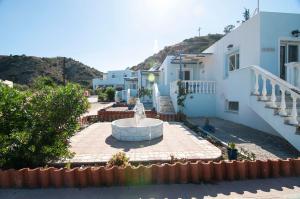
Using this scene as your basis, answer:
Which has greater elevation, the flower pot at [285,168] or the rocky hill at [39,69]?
the rocky hill at [39,69]

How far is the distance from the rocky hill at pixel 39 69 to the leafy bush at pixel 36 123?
207 feet

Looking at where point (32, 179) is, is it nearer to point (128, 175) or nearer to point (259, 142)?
point (128, 175)

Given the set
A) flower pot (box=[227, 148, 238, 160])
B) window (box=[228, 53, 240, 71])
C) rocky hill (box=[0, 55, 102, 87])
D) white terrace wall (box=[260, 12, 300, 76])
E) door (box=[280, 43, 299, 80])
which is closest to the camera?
flower pot (box=[227, 148, 238, 160])

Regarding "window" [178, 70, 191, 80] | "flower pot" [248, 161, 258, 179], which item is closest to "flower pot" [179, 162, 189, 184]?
"flower pot" [248, 161, 258, 179]

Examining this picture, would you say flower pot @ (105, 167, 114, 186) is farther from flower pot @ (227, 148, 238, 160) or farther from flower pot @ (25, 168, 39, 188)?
flower pot @ (227, 148, 238, 160)

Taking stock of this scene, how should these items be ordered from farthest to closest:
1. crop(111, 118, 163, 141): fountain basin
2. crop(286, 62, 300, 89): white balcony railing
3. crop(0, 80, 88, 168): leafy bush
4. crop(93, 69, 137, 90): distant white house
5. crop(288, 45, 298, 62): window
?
crop(93, 69, 137, 90): distant white house
crop(288, 45, 298, 62): window
crop(286, 62, 300, 89): white balcony railing
crop(111, 118, 163, 141): fountain basin
crop(0, 80, 88, 168): leafy bush

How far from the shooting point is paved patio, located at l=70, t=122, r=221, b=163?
6.11 metres

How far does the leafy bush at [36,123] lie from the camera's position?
17.0 ft

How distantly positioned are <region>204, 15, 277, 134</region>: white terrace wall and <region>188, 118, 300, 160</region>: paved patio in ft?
2.61

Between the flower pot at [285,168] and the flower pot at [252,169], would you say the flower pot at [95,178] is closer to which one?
the flower pot at [252,169]

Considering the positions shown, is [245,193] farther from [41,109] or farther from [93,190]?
[41,109]

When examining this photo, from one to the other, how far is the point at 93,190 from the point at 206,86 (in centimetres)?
1218

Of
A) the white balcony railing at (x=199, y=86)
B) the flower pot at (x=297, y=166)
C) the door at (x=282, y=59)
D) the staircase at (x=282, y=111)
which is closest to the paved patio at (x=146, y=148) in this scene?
the flower pot at (x=297, y=166)

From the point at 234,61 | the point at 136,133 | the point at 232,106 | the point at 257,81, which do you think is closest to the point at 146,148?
the point at 136,133
